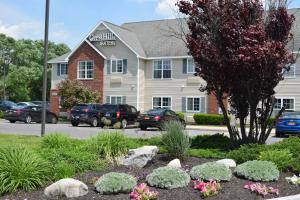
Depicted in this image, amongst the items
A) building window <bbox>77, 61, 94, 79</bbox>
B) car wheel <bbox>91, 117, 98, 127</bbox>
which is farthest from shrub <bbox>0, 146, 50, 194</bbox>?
building window <bbox>77, 61, 94, 79</bbox>

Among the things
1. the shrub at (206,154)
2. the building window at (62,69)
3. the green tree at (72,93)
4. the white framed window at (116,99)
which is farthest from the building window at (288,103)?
the shrub at (206,154)

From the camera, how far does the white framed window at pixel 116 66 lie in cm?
4127

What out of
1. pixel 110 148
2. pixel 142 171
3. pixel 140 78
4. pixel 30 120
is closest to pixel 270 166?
pixel 142 171

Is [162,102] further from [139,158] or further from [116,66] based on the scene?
[139,158]

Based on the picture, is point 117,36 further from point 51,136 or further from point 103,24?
point 51,136

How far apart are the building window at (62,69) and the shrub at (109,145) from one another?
3421cm

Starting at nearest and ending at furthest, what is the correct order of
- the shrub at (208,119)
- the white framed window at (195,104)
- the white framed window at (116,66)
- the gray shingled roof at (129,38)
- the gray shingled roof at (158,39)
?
Result: the shrub at (208,119) < the white framed window at (195,104) < the gray shingled roof at (158,39) < the gray shingled roof at (129,38) < the white framed window at (116,66)

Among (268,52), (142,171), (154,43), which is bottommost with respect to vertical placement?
(142,171)

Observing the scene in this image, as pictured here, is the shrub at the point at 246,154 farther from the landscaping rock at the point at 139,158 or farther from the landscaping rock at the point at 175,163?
the landscaping rock at the point at 139,158

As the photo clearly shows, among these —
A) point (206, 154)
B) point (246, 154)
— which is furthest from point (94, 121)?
point (246, 154)

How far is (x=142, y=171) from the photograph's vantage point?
977 cm

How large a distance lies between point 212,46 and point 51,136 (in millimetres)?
4950

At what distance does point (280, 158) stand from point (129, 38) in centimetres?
3310

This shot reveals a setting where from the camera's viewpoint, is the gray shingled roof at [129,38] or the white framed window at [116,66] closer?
the gray shingled roof at [129,38]
